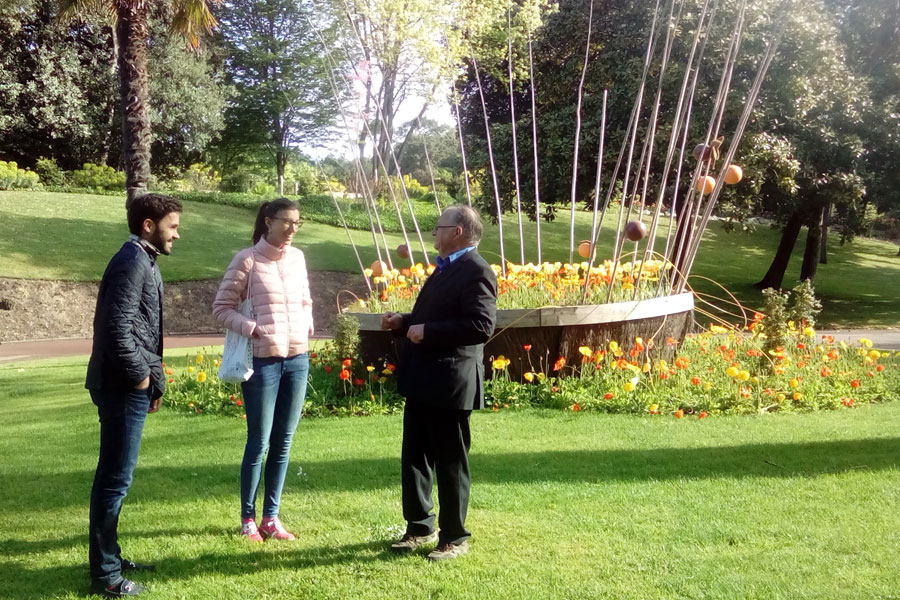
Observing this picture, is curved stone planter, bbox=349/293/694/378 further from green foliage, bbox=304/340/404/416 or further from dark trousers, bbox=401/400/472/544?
dark trousers, bbox=401/400/472/544

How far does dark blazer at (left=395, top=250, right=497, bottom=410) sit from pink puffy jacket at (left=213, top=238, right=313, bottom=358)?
0.60 metres

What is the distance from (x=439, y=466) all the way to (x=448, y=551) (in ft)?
1.25

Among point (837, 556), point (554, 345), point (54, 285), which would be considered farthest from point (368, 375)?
point (54, 285)

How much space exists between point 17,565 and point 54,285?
14651 mm

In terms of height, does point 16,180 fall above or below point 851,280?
above

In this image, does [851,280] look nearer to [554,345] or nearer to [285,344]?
[554,345]

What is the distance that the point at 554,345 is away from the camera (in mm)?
7125

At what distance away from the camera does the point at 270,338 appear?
3.61m

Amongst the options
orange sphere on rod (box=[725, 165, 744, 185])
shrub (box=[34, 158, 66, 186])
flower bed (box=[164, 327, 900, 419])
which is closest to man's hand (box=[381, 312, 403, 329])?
flower bed (box=[164, 327, 900, 419])

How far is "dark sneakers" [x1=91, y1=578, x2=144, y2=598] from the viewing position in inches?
124

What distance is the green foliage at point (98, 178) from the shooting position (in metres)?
27.9

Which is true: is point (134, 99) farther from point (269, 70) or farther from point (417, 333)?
point (269, 70)

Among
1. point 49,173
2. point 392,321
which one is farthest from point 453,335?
point 49,173

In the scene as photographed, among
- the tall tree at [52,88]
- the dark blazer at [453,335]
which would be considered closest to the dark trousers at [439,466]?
the dark blazer at [453,335]
